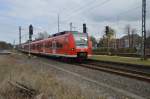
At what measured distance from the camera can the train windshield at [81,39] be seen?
30.7 metres

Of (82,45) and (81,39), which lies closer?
(82,45)

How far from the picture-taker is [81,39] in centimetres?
3112

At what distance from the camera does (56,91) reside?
33.2 ft

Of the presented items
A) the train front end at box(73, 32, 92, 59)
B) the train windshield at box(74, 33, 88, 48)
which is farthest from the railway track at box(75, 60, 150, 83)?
the train windshield at box(74, 33, 88, 48)

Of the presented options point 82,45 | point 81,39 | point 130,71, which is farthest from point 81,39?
point 130,71

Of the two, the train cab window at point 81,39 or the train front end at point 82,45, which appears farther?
the train cab window at point 81,39

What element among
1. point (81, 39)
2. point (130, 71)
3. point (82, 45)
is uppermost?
point (81, 39)

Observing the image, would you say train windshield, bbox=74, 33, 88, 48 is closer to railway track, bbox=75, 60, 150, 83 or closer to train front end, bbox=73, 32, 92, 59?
train front end, bbox=73, 32, 92, 59

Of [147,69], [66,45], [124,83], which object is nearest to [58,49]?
[66,45]

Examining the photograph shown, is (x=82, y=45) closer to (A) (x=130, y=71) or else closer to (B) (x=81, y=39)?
(B) (x=81, y=39)

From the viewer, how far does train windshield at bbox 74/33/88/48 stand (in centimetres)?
3073

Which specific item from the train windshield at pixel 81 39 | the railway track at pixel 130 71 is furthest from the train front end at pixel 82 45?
the railway track at pixel 130 71

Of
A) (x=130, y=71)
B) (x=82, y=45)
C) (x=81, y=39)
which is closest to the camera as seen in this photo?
(x=130, y=71)

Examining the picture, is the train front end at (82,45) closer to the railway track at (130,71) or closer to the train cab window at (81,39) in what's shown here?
the train cab window at (81,39)
